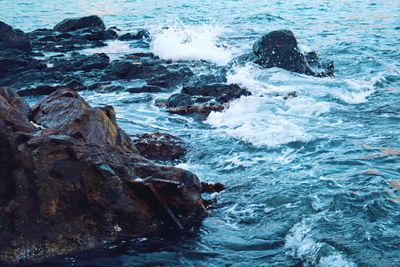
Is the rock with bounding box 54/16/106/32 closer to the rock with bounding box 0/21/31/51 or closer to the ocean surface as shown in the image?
the ocean surface

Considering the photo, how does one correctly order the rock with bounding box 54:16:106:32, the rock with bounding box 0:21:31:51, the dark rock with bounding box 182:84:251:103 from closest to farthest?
the dark rock with bounding box 182:84:251:103
the rock with bounding box 0:21:31:51
the rock with bounding box 54:16:106:32

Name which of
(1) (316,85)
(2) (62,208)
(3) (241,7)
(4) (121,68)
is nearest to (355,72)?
(1) (316,85)

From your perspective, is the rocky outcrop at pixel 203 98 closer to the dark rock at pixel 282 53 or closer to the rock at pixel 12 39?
the dark rock at pixel 282 53

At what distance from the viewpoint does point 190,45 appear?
22109mm

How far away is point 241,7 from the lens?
36.1m

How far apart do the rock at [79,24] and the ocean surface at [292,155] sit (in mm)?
5614

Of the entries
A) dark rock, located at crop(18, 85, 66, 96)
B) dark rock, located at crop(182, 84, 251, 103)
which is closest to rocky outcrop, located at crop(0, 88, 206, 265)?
dark rock, located at crop(182, 84, 251, 103)

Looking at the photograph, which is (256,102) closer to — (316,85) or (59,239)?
(316,85)

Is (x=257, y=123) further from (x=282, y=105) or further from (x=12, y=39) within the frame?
(x=12, y=39)

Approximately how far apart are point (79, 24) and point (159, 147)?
20.4 m

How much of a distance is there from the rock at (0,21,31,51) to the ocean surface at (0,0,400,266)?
3.02 meters

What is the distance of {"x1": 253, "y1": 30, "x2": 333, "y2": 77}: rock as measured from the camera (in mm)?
17391

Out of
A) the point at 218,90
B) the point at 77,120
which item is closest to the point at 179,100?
the point at 218,90

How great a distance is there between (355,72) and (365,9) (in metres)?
14.2
